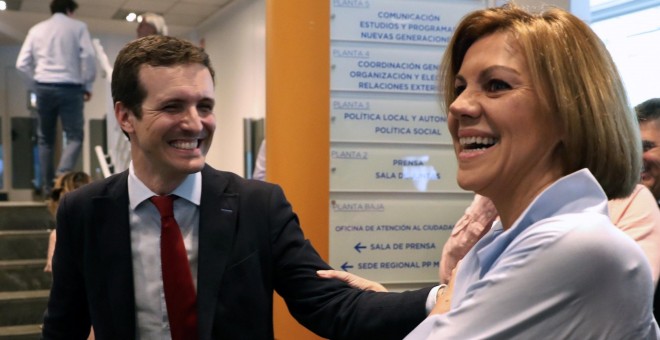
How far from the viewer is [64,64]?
6.09 m

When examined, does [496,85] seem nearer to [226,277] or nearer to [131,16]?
[226,277]

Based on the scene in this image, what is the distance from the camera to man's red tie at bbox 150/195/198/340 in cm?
166

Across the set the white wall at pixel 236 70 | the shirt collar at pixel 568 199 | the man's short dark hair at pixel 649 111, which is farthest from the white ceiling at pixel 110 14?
the shirt collar at pixel 568 199

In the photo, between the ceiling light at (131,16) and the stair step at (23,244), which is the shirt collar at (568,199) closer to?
the stair step at (23,244)

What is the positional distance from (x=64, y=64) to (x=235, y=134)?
452 centimetres

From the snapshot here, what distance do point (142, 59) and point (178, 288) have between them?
59 cm

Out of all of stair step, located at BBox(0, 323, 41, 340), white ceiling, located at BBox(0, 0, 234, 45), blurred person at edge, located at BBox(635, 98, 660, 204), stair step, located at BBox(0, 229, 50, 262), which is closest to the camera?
blurred person at edge, located at BBox(635, 98, 660, 204)

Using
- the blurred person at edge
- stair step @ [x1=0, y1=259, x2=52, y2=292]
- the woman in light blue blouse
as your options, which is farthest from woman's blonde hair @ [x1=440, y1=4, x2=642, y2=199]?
stair step @ [x1=0, y1=259, x2=52, y2=292]

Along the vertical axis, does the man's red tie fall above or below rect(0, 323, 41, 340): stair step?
above

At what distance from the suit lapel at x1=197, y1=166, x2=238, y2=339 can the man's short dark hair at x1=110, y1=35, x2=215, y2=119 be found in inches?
10.5

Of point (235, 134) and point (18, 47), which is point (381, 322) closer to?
point (235, 134)

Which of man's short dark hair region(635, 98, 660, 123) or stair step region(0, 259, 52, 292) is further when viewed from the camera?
stair step region(0, 259, 52, 292)

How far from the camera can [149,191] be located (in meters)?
1.77

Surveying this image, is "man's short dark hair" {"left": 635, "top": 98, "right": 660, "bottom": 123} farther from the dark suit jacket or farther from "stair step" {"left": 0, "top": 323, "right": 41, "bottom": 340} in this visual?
"stair step" {"left": 0, "top": 323, "right": 41, "bottom": 340}
